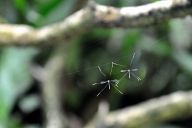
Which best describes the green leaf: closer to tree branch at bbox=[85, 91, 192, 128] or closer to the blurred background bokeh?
the blurred background bokeh

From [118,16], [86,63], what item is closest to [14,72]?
[86,63]

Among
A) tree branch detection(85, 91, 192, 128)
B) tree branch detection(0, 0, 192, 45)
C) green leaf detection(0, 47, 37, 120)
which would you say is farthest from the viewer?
green leaf detection(0, 47, 37, 120)

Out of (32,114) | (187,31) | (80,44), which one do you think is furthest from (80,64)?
(187,31)

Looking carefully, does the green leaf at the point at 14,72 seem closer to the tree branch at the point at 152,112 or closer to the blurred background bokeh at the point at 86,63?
the blurred background bokeh at the point at 86,63

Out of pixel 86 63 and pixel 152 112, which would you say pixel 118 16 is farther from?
pixel 86 63

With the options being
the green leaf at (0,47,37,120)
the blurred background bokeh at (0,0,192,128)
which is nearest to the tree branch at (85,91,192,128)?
the blurred background bokeh at (0,0,192,128)

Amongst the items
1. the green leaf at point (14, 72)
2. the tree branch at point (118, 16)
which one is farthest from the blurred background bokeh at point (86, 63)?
the tree branch at point (118, 16)
